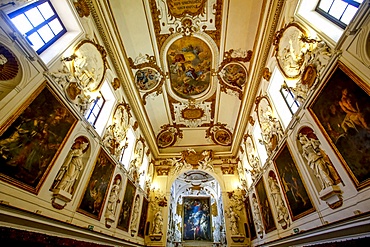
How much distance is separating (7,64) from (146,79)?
301 inches

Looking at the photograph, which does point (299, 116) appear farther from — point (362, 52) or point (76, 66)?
point (76, 66)

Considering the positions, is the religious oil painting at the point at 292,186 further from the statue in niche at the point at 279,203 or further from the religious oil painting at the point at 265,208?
the religious oil painting at the point at 265,208

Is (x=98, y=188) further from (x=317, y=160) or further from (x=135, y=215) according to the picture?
(x=317, y=160)

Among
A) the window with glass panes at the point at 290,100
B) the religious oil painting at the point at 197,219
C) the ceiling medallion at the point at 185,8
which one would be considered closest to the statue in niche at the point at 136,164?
the ceiling medallion at the point at 185,8

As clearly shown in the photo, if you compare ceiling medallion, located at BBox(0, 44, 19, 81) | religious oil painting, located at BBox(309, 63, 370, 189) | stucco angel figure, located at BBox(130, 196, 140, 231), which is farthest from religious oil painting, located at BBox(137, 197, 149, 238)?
religious oil painting, located at BBox(309, 63, 370, 189)

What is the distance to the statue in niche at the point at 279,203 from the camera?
23.2 ft

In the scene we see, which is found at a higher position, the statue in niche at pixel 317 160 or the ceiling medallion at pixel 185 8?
the ceiling medallion at pixel 185 8

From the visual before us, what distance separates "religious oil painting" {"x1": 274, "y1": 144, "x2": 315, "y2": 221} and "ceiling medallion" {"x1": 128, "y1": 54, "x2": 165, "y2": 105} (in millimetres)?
7747

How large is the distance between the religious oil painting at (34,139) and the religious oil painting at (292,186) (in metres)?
7.27

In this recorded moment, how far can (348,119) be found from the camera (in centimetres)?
384

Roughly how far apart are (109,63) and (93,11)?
211 cm

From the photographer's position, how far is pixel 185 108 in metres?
13.7

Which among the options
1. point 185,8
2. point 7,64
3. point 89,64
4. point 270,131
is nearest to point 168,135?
point 270,131

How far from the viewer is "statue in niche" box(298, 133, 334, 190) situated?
15.0 feet
